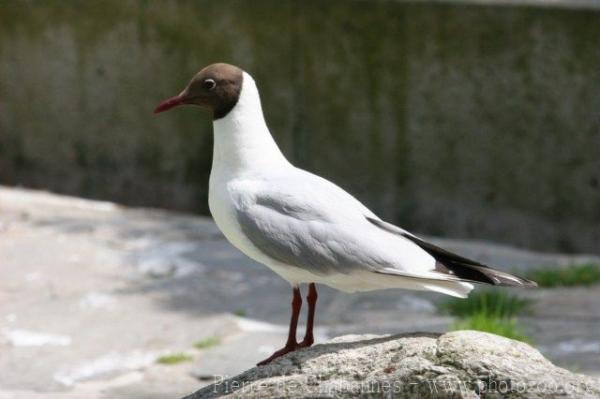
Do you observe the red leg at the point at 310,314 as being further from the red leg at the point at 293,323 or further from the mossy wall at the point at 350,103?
the mossy wall at the point at 350,103

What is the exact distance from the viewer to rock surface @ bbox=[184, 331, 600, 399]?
11.4ft

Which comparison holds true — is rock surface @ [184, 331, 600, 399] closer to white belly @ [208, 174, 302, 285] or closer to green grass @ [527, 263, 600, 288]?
white belly @ [208, 174, 302, 285]

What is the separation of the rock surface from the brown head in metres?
0.83

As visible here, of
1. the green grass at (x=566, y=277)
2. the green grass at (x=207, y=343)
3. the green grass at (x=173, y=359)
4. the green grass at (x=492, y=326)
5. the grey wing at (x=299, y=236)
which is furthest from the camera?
the green grass at (x=566, y=277)

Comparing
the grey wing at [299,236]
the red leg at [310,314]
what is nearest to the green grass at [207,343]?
the red leg at [310,314]

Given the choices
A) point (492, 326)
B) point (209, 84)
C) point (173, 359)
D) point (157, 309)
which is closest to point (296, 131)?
point (157, 309)

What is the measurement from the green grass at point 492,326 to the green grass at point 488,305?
0.22 m

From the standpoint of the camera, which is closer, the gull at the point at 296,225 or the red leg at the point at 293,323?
the gull at the point at 296,225

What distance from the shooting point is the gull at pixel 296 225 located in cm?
373

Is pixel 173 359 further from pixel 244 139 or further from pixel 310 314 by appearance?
pixel 244 139

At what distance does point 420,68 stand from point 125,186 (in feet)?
7.22

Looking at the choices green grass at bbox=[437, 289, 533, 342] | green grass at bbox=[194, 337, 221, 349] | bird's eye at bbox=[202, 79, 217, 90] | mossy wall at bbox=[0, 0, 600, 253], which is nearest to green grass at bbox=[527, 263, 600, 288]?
green grass at bbox=[437, 289, 533, 342]

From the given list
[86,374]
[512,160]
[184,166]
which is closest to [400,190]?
[512,160]

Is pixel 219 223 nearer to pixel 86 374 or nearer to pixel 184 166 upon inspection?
pixel 86 374
